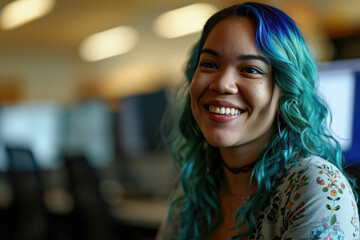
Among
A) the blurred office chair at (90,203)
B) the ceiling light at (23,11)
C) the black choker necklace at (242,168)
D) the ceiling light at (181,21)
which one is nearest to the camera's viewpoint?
the black choker necklace at (242,168)

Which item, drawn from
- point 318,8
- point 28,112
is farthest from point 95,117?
point 318,8

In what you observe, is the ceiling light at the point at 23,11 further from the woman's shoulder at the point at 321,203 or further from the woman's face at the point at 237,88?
the woman's shoulder at the point at 321,203

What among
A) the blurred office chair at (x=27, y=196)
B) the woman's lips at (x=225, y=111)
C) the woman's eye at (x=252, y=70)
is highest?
the woman's eye at (x=252, y=70)

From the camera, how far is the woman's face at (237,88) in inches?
38.6

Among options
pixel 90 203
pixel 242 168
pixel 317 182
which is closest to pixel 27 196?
pixel 90 203

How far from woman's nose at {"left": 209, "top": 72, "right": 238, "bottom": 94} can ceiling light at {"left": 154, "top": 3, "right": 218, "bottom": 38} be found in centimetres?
500

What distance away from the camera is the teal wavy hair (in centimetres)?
99

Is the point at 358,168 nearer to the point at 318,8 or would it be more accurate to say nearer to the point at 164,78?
the point at 318,8

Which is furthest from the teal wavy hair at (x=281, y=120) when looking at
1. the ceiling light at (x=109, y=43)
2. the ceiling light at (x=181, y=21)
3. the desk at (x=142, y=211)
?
the ceiling light at (x=109, y=43)

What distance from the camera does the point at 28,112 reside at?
5.29m

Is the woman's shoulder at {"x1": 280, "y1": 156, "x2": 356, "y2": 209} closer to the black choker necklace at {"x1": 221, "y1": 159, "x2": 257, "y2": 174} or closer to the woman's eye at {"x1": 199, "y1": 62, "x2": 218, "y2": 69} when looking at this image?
the black choker necklace at {"x1": 221, "y1": 159, "x2": 257, "y2": 174}

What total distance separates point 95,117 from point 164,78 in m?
1.90

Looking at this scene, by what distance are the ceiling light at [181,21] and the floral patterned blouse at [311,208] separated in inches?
200

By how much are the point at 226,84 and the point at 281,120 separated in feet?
0.56
